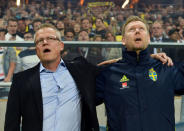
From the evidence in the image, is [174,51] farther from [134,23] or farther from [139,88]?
[139,88]

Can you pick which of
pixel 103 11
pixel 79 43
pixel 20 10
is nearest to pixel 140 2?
pixel 103 11

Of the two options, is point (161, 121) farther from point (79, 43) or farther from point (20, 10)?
point (20, 10)

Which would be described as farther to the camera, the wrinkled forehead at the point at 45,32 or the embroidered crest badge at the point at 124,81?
the wrinkled forehead at the point at 45,32

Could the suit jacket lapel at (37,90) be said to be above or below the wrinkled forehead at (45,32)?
below

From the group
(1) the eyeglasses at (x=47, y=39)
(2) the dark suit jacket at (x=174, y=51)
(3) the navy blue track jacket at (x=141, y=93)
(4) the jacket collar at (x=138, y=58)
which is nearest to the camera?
(3) the navy blue track jacket at (x=141, y=93)

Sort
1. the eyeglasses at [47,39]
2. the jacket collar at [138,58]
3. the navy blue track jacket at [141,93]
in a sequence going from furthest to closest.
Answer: the eyeglasses at [47,39], the jacket collar at [138,58], the navy blue track jacket at [141,93]

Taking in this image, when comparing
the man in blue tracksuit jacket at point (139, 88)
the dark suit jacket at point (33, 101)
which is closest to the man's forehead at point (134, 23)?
the man in blue tracksuit jacket at point (139, 88)

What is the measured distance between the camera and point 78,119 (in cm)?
169

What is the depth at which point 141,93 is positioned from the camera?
5.08ft

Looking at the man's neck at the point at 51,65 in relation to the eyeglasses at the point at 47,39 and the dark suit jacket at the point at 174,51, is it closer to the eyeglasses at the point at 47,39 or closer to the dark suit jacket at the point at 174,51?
the eyeglasses at the point at 47,39

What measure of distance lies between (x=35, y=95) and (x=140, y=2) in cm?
1147

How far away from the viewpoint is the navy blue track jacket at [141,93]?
152cm

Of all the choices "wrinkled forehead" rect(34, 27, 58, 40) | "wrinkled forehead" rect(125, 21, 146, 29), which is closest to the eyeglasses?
"wrinkled forehead" rect(34, 27, 58, 40)

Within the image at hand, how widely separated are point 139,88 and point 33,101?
2.50 feet
